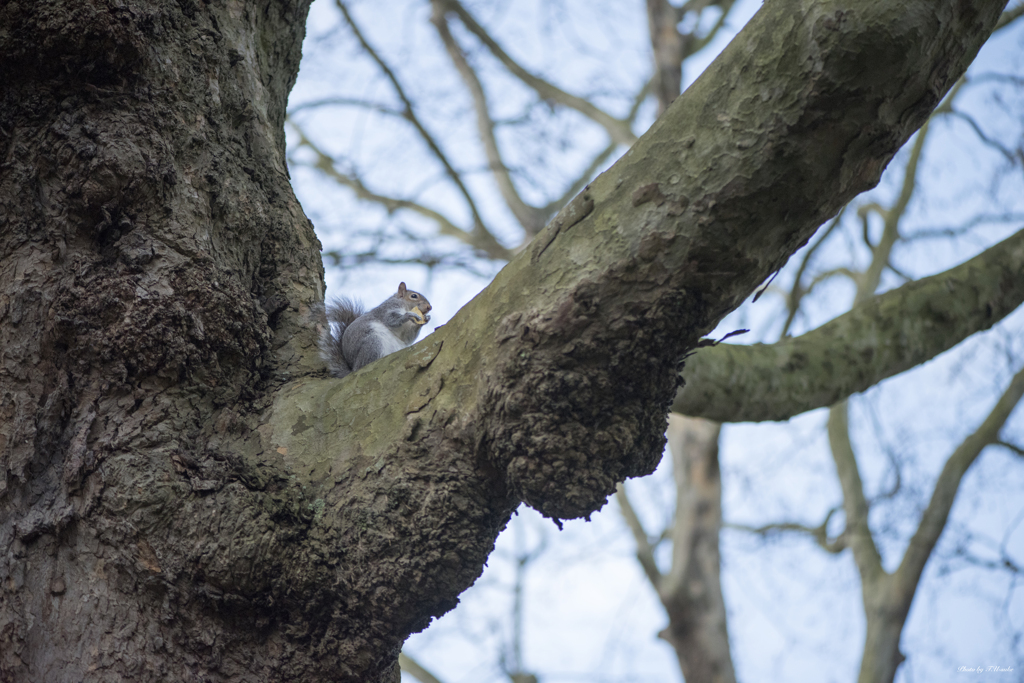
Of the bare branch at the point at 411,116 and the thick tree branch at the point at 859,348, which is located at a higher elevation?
the bare branch at the point at 411,116

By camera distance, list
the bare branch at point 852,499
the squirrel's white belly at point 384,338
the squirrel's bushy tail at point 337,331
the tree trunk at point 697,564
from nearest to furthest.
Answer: the squirrel's bushy tail at point 337,331, the squirrel's white belly at point 384,338, the bare branch at point 852,499, the tree trunk at point 697,564

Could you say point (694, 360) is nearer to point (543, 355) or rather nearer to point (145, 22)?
point (543, 355)

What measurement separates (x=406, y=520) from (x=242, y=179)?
0.97 meters

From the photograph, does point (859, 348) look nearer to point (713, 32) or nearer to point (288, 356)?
point (288, 356)

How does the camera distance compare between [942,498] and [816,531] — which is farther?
[816,531]

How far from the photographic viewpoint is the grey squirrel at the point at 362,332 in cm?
202

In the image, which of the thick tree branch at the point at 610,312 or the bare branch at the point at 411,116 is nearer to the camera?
the thick tree branch at the point at 610,312

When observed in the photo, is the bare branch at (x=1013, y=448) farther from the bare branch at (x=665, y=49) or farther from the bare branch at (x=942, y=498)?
the bare branch at (x=665, y=49)

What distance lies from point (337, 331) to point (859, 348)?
1.84m

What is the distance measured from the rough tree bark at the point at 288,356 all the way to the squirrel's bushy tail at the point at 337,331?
9 centimetres

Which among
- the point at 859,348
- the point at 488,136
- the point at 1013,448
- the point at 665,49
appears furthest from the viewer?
the point at 488,136

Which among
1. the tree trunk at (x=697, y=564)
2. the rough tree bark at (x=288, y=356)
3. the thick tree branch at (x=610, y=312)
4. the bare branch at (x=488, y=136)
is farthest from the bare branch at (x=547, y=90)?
the thick tree branch at (x=610, y=312)

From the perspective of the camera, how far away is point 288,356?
5.90ft

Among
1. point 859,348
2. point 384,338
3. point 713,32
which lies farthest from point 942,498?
point 713,32
